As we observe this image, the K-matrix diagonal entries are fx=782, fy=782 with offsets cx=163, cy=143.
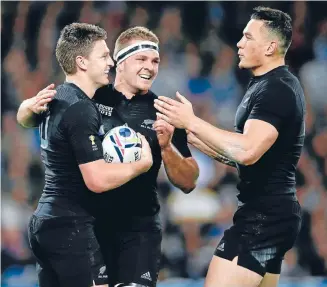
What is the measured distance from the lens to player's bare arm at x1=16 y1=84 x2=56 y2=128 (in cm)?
450

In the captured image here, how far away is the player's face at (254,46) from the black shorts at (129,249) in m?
1.18

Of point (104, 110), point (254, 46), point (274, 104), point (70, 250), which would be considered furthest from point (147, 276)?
point (254, 46)

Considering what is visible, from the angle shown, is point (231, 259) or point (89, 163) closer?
point (89, 163)

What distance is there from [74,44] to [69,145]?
2.18 feet

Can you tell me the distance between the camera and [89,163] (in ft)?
14.2

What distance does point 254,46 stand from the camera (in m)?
4.91

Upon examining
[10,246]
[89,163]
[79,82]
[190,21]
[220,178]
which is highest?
[190,21]

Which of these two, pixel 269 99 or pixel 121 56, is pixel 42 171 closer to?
pixel 121 56

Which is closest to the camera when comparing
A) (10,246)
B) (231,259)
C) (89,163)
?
(89,163)

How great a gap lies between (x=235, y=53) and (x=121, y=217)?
3.80 m

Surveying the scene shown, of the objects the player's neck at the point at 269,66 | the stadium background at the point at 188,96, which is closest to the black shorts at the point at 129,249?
the player's neck at the point at 269,66

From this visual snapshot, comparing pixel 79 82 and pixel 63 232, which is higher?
pixel 79 82

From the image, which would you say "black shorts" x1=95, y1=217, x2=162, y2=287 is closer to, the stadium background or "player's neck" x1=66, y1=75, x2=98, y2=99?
"player's neck" x1=66, y1=75, x2=98, y2=99

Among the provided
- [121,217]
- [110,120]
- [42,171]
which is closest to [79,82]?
[110,120]
